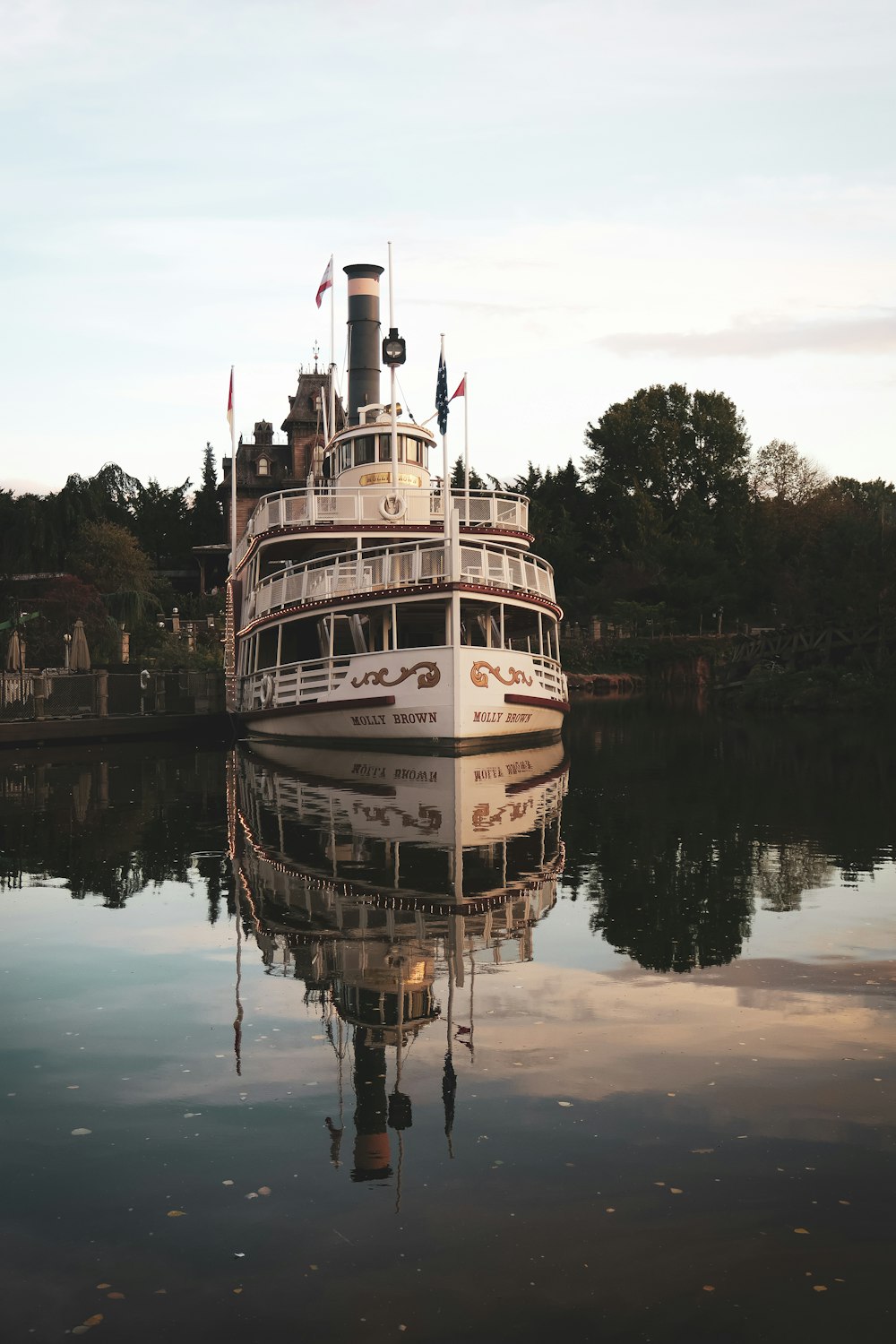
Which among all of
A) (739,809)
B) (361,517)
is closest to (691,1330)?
(739,809)

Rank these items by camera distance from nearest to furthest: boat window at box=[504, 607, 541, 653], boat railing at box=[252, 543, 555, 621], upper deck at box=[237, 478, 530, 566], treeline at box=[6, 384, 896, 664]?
boat railing at box=[252, 543, 555, 621], boat window at box=[504, 607, 541, 653], upper deck at box=[237, 478, 530, 566], treeline at box=[6, 384, 896, 664]

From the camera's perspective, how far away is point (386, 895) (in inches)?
466

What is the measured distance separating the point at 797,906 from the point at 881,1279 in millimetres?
7069

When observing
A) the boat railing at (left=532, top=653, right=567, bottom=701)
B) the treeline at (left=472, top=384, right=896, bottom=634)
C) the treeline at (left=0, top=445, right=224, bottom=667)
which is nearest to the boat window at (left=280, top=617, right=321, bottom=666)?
Answer: the boat railing at (left=532, top=653, right=567, bottom=701)

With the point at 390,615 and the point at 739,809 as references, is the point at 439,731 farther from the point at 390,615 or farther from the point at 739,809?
the point at 739,809

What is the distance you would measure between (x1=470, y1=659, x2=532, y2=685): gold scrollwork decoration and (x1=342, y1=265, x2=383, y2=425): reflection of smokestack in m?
20.6

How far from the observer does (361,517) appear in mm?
34531

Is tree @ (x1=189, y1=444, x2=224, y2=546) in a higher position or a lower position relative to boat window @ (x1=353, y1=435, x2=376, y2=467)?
higher

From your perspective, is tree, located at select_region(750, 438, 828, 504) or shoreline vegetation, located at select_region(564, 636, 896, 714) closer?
shoreline vegetation, located at select_region(564, 636, 896, 714)

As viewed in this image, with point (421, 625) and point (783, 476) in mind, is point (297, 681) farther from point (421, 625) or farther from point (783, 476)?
point (783, 476)

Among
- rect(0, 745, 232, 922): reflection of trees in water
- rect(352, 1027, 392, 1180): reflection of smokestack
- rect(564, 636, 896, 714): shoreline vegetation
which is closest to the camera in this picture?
rect(352, 1027, 392, 1180): reflection of smokestack

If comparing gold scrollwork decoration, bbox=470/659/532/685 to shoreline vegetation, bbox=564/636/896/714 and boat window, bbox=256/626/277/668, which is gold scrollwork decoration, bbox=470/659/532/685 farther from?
shoreline vegetation, bbox=564/636/896/714

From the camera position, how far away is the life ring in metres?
34.9

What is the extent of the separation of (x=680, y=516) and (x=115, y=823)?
85824mm
